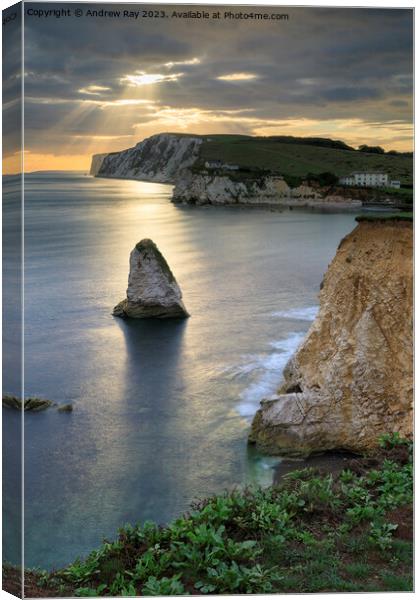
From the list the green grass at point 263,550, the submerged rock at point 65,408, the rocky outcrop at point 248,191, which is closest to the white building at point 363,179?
the rocky outcrop at point 248,191

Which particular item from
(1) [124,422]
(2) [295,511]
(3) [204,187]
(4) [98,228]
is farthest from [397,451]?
(4) [98,228]

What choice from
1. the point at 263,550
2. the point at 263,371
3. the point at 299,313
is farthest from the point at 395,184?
the point at 263,550

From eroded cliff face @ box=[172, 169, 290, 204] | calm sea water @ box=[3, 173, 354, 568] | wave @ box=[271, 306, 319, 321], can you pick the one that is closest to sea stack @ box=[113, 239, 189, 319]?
calm sea water @ box=[3, 173, 354, 568]

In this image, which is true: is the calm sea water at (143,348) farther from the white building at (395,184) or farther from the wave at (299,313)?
the white building at (395,184)

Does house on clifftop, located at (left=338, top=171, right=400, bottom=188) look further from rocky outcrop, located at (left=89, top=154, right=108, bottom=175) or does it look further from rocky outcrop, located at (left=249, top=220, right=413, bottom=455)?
rocky outcrop, located at (left=89, top=154, right=108, bottom=175)

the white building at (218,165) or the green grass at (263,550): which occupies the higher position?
the white building at (218,165)

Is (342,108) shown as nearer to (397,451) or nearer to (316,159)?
(316,159)
